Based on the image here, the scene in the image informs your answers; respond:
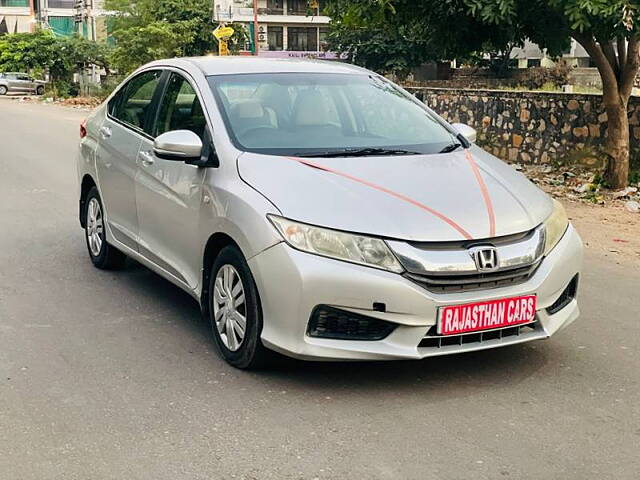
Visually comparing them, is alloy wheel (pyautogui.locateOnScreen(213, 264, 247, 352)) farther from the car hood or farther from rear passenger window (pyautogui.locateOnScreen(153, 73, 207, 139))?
rear passenger window (pyautogui.locateOnScreen(153, 73, 207, 139))

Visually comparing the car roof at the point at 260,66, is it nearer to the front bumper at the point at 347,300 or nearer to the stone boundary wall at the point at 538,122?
the front bumper at the point at 347,300

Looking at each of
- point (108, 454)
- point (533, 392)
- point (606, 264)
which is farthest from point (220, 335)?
point (606, 264)

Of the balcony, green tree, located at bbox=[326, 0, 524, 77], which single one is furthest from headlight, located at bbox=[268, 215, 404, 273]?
the balcony

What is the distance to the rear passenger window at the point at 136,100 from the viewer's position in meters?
6.49

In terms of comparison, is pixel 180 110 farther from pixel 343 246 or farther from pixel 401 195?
pixel 343 246

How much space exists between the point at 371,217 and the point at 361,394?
0.87 m

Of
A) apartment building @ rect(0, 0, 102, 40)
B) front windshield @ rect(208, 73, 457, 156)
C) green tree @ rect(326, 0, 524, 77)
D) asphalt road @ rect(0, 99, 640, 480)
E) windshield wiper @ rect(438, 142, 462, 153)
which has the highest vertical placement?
apartment building @ rect(0, 0, 102, 40)

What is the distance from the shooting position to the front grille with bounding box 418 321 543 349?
4512 millimetres

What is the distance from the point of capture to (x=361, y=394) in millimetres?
4602

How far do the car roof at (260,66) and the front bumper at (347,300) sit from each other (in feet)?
5.80

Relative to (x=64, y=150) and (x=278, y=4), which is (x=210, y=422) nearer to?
(x=64, y=150)

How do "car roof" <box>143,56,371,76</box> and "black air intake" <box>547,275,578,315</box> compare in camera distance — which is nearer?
"black air intake" <box>547,275,578,315</box>

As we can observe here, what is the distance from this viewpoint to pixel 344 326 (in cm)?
451

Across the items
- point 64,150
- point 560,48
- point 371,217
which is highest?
point 560,48
